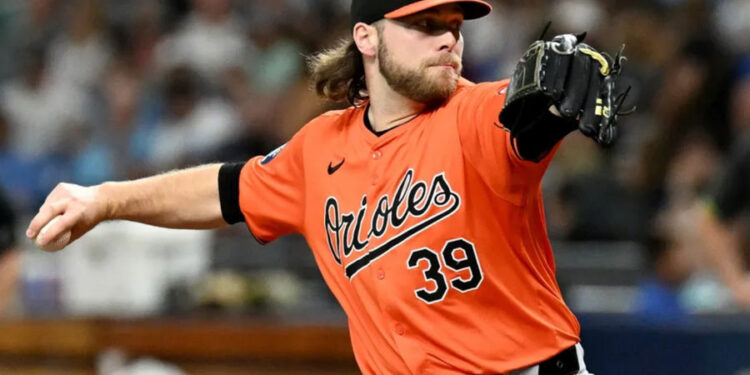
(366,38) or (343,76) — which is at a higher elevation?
(366,38)

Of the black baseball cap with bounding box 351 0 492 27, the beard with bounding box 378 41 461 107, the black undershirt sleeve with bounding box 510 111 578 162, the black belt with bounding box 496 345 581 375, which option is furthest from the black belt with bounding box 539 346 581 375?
the black baseball cap with bounding box 351 0 492 27

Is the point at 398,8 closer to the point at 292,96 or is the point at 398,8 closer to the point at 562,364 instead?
Answer: the point at 562,364

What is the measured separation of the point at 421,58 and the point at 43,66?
8.76 metres

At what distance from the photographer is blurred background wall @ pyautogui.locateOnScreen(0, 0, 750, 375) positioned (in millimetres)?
7105

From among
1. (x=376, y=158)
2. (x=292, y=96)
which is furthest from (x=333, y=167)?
(x=292, y=96)

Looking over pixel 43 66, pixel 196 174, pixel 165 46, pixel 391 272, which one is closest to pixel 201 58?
pixel 165 46

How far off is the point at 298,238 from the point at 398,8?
5.14 meters

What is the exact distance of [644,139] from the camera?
28.0 ft

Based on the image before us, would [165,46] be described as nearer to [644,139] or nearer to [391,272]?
[644,139]

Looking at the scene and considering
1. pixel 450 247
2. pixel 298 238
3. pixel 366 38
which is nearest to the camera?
pixel 450 247

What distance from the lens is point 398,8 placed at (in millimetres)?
3898

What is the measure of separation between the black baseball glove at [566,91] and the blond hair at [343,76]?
104cm

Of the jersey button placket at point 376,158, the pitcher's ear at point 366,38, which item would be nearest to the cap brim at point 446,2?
the pitcher's ear at point 366,38

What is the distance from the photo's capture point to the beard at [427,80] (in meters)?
3.87
